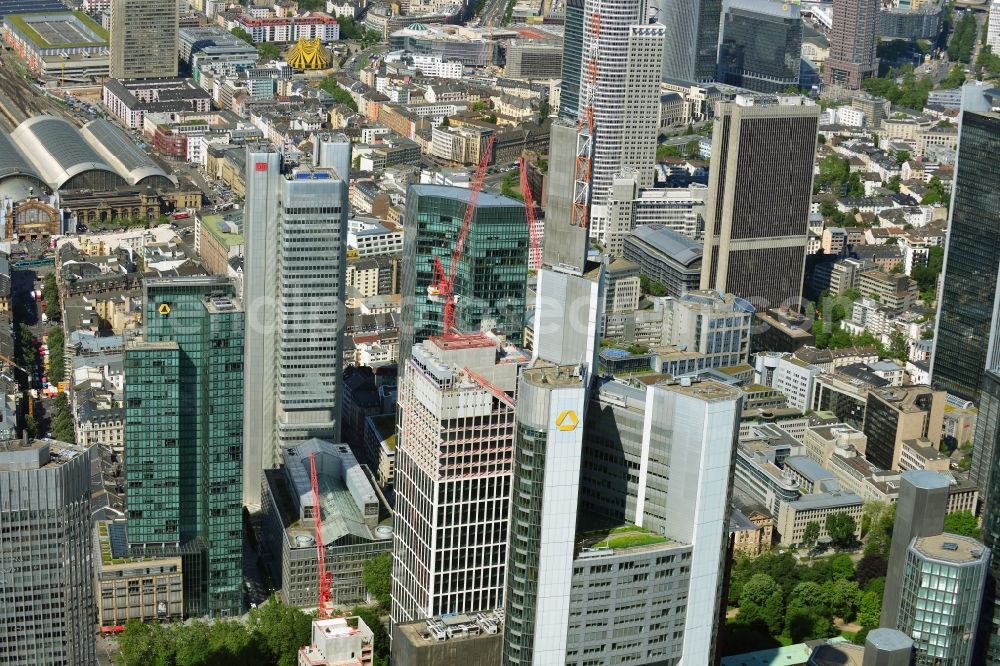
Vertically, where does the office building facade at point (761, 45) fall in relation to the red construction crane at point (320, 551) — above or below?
above

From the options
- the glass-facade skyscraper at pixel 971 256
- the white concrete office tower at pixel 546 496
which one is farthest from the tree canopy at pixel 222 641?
the glass-facade skyscraper at pixel 971 256

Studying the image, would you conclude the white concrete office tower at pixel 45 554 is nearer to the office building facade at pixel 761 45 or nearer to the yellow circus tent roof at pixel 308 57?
the yellow circus tent roof at pixel 308 57

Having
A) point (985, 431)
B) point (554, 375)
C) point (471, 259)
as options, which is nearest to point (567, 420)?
point (554, 375)

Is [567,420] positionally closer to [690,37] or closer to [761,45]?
[690,37]

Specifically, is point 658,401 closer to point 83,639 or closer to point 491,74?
point 83,639

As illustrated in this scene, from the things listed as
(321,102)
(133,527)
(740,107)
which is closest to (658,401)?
(133,527)

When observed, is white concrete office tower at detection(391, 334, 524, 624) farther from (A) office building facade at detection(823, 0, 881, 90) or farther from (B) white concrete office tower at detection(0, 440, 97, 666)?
(A) office building facade at detection(823, 0, 881, 90)
